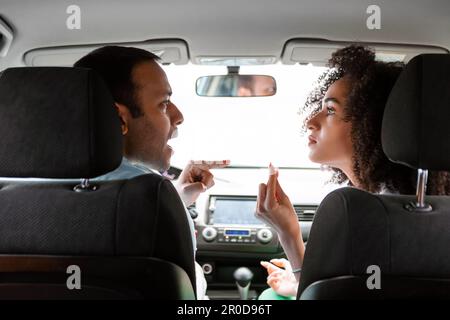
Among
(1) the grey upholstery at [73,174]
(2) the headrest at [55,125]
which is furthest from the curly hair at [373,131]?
(2) the headrest at [55,125]

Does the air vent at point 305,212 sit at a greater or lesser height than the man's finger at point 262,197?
lesser

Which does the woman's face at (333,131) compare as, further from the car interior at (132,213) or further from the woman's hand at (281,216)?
the car interior at (132,213)

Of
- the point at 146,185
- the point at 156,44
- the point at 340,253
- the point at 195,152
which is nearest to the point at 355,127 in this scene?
the point at 340,253

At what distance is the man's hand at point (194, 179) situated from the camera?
285cm

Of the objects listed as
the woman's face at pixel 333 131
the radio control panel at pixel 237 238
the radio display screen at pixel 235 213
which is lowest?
the radio control panel at pixel 237 238

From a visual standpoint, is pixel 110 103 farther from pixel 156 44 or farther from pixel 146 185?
pixel 156 44

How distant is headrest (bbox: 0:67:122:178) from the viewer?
154 centimetres

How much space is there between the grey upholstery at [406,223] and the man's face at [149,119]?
0.94 m

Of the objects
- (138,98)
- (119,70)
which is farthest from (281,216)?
(119,70)

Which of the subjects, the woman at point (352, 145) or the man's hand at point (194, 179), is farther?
the man's hand at point (194, 179)

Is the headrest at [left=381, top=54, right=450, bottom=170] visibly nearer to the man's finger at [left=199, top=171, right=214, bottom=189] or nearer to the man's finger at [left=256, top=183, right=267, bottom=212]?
the man's finger at [left=256, top=183, right=267, bottom=212]

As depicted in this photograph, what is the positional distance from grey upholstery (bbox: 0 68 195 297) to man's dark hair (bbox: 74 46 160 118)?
54cm

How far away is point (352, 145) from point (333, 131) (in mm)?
116

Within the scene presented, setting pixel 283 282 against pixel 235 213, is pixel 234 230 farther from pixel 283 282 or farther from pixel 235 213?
pixel 283 282
